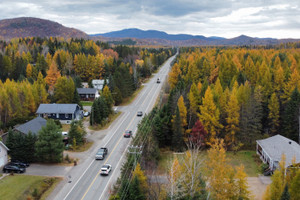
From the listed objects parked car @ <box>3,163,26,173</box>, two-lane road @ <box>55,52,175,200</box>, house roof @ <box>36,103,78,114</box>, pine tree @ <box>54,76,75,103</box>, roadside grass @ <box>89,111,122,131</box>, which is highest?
pine tree @ <box>54,76,75,103</box>

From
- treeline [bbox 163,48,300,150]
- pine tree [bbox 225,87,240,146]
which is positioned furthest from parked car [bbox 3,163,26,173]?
pine tree [bbox 225,87,240,146]

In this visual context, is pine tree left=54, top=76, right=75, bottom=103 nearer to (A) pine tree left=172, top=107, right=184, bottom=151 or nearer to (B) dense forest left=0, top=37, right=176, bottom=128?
(B) dense forest left=0, top=37, right=176, bottom=128

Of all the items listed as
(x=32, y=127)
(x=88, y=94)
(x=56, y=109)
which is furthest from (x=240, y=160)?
(x=88, y=94)

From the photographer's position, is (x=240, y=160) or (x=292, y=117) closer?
(x=240, y=160)

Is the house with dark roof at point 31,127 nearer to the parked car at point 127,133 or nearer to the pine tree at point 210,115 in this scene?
the parked car at point 127,133

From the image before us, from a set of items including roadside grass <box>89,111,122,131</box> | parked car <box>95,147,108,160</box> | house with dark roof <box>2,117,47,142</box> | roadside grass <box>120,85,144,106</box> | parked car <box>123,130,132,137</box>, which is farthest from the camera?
roadside grass <box>120,85,144,106</box>

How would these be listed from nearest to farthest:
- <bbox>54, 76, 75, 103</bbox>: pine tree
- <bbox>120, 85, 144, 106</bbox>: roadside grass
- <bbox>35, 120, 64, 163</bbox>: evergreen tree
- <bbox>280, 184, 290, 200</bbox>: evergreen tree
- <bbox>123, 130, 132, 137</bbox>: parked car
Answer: <bbox>280, 184, 290, 200</bbox>: evergreen tree → <bbox>35, 120, 64, 163</bbox>: evergreen tree → <bbox>123, 130, 132, 137</bbox>: parked car → <bbox>54, 76, 75, 103</bbox>: pine tree → <bbox>120, 85, 144, 106</bbox>: roadside grass

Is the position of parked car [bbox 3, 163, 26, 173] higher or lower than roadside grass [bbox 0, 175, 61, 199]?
higher

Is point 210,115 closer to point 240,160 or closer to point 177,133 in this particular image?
point 177,133
